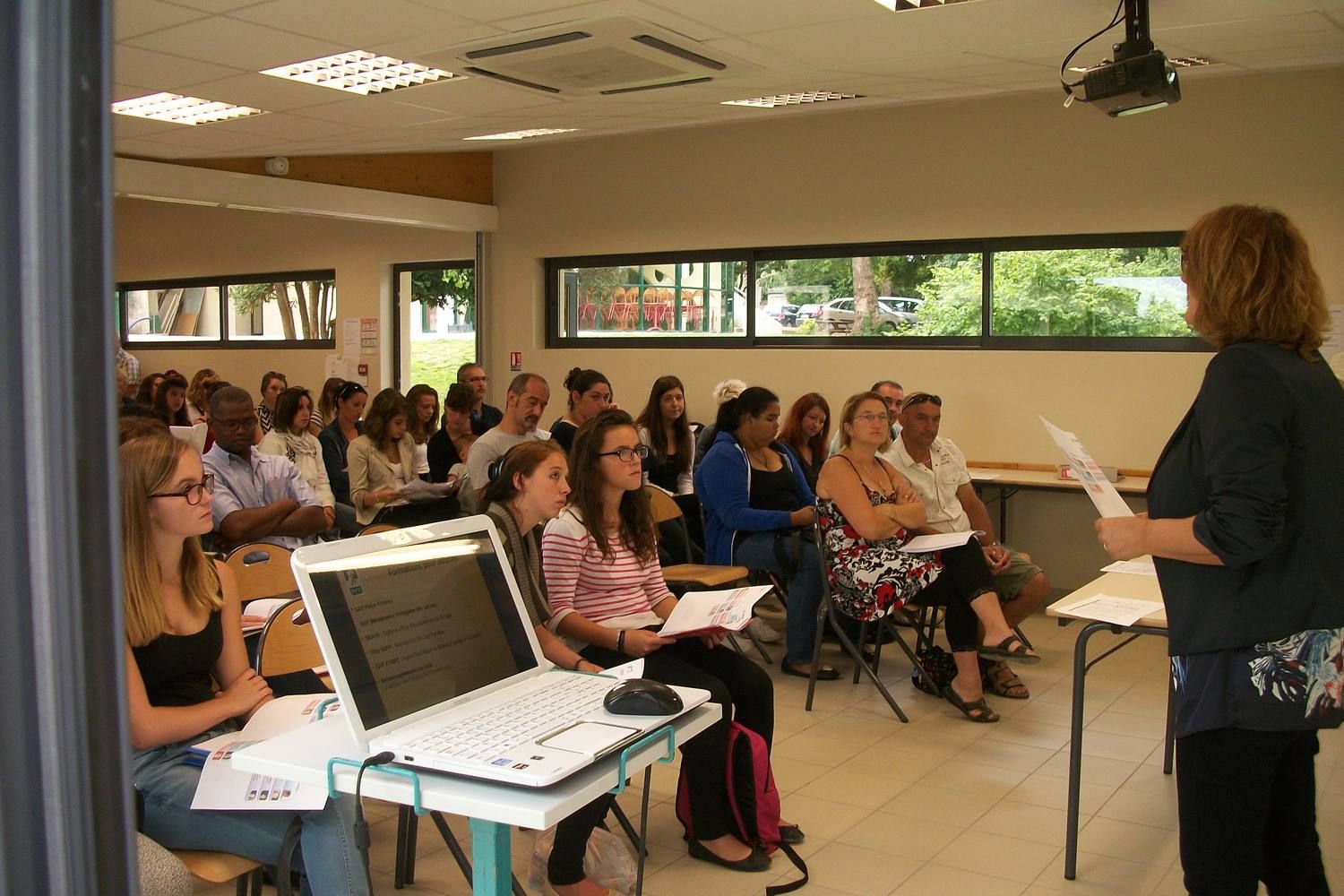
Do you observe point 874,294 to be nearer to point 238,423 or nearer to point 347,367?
point 238,423

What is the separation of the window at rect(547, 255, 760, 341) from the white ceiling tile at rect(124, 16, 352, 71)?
13.4ft

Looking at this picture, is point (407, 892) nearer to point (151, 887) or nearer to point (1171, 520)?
point (151, 887)

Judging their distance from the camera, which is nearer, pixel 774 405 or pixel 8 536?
pixel 8 536

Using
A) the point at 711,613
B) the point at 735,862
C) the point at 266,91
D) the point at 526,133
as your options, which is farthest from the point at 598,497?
the point at 526,133

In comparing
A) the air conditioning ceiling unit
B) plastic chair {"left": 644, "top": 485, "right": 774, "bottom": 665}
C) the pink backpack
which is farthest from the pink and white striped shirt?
the air conditioning ceiling unit

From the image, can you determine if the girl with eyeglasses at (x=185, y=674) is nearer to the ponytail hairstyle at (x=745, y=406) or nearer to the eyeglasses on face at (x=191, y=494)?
the eyeglasses on face at (x=191, y=494)

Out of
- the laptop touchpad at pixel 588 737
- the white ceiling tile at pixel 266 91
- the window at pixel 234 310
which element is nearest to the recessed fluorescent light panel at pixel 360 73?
the white ceiling tile at pixel 266 91

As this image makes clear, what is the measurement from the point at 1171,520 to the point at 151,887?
180 centimetres

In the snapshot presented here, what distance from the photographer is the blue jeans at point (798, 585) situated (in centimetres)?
518

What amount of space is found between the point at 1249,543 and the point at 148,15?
12.8 ft

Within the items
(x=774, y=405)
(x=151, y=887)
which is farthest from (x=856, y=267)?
(x=151, y=887)

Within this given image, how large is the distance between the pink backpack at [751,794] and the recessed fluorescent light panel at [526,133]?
15.4 ft

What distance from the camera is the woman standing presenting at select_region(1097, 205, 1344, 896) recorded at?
1.83 metres

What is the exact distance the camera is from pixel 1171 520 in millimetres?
1925
